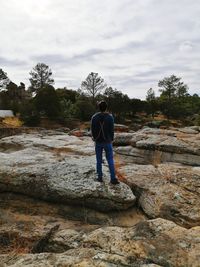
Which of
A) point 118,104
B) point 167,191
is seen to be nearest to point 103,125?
point 167,191

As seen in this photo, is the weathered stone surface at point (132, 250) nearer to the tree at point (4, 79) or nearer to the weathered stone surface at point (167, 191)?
the weathered stone surface at point (167, 191)

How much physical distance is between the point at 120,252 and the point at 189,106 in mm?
69897

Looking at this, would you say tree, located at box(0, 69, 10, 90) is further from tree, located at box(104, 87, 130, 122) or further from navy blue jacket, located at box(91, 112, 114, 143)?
navy blue jacket, located at box(91, 112, 114, 143)

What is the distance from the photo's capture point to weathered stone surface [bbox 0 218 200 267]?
4.01 metres

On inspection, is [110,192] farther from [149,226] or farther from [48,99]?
[48,99]

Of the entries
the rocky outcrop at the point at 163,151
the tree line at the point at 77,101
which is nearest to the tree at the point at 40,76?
the tree line at the point at 77,101

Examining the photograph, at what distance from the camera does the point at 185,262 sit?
410 cm

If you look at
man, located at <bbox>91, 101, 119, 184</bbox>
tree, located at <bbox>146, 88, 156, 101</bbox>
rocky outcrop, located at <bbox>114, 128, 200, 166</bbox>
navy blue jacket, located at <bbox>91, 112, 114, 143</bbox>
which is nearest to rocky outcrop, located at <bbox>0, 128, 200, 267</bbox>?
man, located at <bbox>91, 101, 119, 184</bbox>

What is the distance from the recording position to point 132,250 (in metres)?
4.38

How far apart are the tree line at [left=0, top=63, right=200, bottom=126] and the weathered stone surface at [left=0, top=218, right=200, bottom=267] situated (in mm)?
32551

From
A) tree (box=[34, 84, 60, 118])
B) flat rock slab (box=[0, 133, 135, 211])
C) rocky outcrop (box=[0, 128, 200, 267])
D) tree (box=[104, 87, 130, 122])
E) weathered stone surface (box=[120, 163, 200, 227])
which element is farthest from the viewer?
tree (box=[104, 87, 130, 122])

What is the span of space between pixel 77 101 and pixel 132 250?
41898 millimetres

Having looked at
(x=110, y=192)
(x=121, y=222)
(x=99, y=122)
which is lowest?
(x=121, y=222)

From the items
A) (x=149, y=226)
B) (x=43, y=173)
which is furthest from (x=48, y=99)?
(x=149, y=226)
